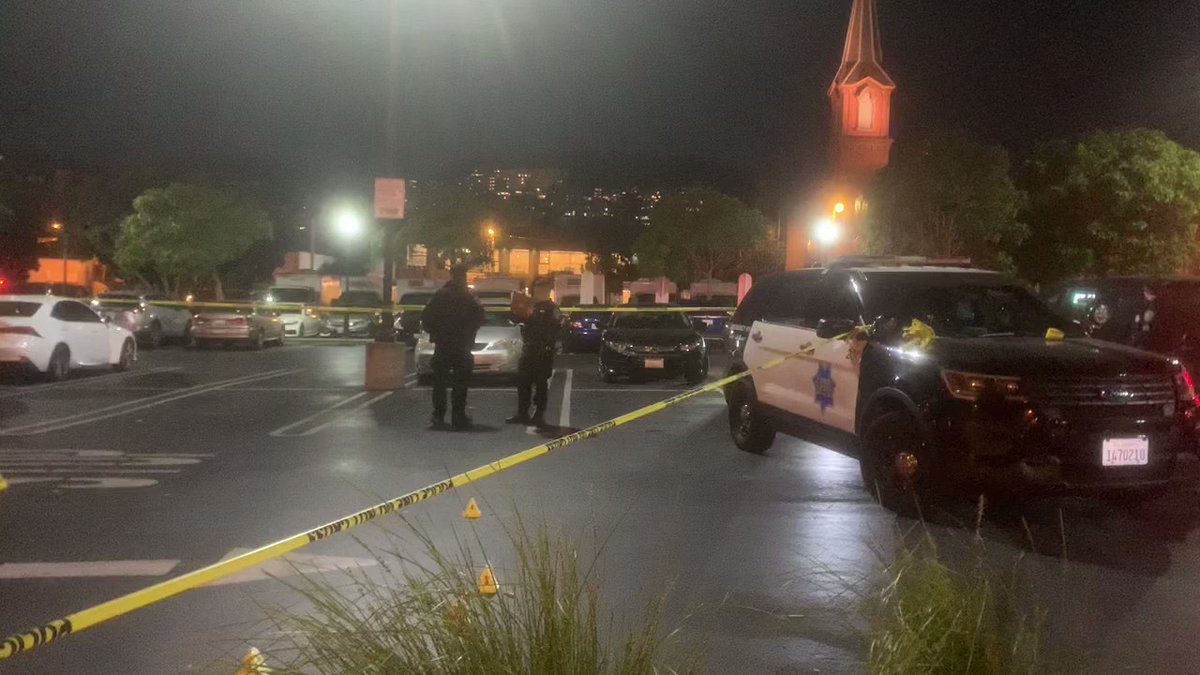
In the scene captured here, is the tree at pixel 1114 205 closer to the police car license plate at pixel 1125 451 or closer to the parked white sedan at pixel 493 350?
the parked white sedan at pixel 493 350

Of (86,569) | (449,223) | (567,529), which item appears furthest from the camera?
(449,223)

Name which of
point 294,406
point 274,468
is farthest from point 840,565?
point 294,406

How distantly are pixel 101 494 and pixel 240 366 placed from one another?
1444cm

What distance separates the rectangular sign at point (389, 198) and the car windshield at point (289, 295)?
19.9 m

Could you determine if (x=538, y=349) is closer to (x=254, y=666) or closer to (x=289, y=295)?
(x=254, y=666)

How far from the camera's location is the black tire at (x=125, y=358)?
20.9 m

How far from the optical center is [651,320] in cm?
2027

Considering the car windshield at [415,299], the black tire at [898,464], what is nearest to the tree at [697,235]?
the car windshield at [415,299]

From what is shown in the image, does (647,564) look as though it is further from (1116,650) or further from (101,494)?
(101,494)

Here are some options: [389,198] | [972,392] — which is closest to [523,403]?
[389,198]

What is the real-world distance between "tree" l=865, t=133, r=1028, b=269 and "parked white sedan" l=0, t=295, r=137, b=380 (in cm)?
2303

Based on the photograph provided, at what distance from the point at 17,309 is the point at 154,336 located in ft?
37.4

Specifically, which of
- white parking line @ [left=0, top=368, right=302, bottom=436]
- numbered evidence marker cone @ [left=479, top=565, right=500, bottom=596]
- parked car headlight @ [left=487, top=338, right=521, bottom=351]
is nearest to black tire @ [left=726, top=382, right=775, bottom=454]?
numbered evidence marker cone @ [left=479, top=565, right=500, bottom=596]

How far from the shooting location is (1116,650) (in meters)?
5.43
